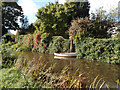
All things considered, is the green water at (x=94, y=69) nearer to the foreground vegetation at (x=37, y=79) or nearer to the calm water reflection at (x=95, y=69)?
the calm water reflection at (x=95, y=69)

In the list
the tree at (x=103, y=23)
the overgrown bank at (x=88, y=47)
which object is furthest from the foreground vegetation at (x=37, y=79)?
the tree at (x=103, y=23)

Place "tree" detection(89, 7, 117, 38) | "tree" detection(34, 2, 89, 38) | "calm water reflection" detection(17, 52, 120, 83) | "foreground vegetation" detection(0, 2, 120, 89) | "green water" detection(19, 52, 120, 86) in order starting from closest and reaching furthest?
1. "foreground vegetation" detection(0, 2, 120, 89)
2. "green water" detection(19, 52, 120, 86)
3. "calm water reflection" detection(17, 52, 120, 83)
4. "tree" detection(89, 7, 117, 38)
5. "tree" detection(34, 2, 89, 38)

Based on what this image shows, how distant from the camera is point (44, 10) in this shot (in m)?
18.4

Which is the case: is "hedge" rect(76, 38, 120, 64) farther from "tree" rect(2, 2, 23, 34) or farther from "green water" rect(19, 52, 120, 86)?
"tree" rect(2, 2, 23, 34)

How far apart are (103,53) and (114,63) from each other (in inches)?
43.2

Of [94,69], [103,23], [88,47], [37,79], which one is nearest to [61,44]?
[88,47]

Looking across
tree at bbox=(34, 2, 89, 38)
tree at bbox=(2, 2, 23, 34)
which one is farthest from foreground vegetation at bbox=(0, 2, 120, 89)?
tree at bbox=(2, 2, 23, 34)

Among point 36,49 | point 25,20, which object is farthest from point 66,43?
point 25,20

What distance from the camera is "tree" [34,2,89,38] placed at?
54.9ft

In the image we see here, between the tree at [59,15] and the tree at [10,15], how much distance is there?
7.66 metres

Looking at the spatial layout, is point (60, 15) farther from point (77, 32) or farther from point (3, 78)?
point (3, 78)

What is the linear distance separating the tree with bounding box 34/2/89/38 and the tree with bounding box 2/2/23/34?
7.66 m

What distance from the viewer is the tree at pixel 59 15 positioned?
658 inches

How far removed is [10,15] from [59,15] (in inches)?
511
